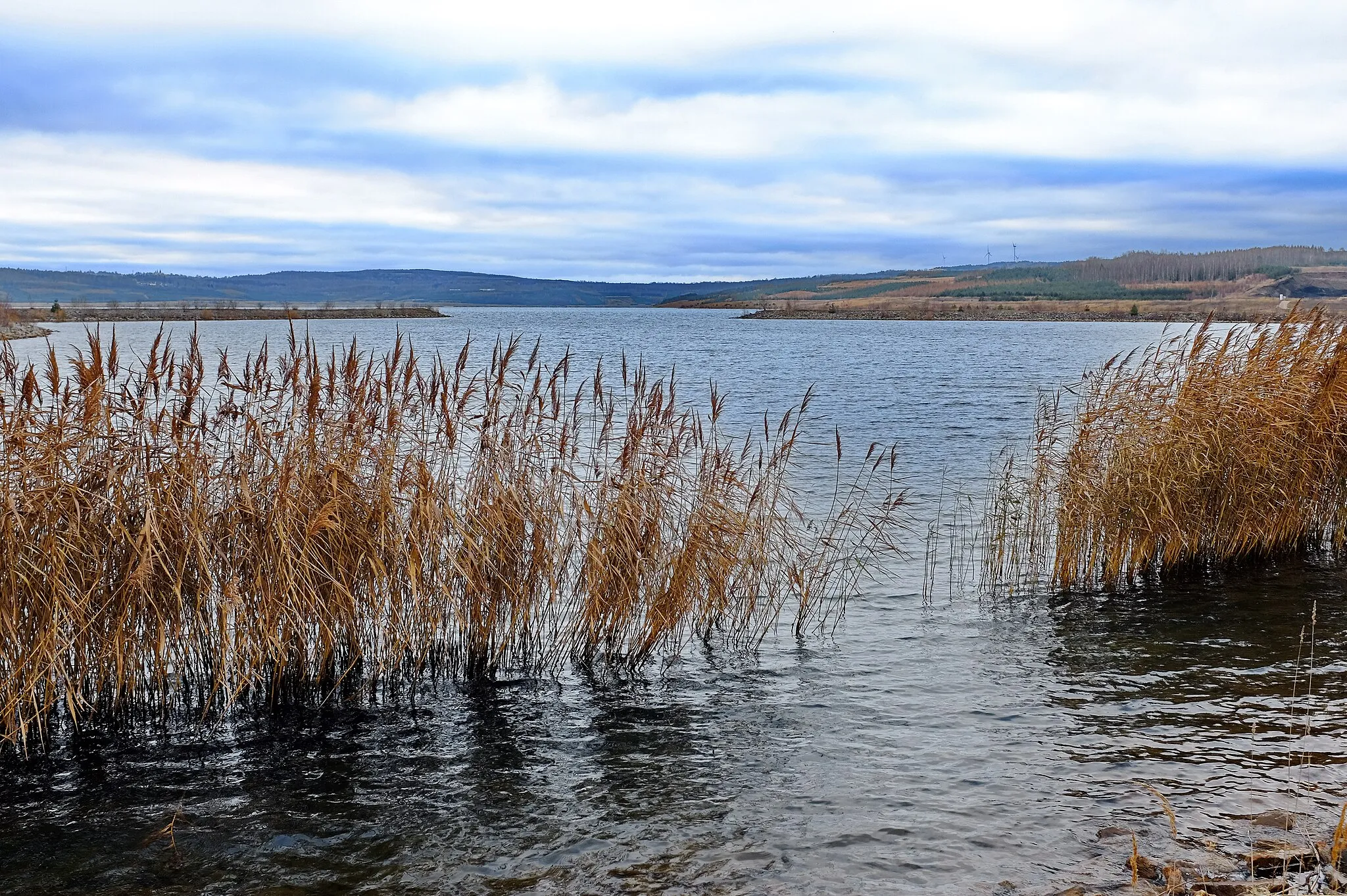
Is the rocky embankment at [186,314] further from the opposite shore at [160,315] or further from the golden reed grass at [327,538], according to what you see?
the golden reed grass at [327,538]

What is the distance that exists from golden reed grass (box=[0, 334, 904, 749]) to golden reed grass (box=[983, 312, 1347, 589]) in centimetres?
476

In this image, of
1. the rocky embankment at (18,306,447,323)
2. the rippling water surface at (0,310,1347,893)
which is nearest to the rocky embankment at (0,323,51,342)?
the rocky embankment at (18,306,447,323)

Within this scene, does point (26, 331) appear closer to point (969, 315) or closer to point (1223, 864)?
point (1223, 864)

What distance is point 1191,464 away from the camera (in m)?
13.2

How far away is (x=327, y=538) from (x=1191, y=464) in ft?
35.7

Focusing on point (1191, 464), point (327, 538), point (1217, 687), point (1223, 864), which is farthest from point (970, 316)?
point (1223, 864)

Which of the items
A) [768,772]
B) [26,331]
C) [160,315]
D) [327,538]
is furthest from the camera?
[160,315]

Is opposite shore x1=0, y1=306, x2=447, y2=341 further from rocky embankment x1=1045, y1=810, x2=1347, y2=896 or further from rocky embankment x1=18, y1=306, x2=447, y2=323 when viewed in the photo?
rocky embankment x1=1045, y1=810, x2=1347, y2=896

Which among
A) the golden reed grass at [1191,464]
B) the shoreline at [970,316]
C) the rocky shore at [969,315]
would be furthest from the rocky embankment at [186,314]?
the golden reed grass at [1191,464]

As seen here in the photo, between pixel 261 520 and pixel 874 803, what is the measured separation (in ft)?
17.7

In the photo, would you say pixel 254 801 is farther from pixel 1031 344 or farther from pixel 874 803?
pixel 1031 344

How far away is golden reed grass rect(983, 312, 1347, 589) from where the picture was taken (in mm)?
13320

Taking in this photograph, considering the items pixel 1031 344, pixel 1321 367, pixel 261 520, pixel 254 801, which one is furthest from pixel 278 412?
pixel 1031 344

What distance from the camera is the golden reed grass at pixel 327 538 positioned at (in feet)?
24.9
